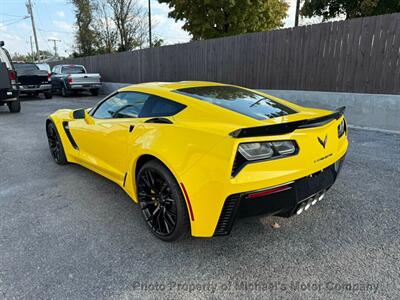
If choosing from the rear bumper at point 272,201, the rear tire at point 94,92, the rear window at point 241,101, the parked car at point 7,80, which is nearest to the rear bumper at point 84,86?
the rear tire at point 94,92

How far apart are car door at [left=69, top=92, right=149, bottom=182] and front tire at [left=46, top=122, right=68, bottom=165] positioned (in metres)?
0.64

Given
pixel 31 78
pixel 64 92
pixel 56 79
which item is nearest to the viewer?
pixel 31 78

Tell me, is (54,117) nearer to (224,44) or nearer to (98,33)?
(224,44)

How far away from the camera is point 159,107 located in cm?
264

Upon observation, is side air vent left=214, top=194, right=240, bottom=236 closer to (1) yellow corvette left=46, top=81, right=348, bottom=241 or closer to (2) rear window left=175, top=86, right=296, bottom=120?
(1) yellow corvette left=46, top=81, right=348, bottom=241

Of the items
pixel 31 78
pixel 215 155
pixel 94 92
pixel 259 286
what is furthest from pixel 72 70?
pixel 259 286

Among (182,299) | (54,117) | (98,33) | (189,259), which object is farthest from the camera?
(98,33)

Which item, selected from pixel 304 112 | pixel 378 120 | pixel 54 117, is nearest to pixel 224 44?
pixel 378 120

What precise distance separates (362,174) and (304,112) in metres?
1.89

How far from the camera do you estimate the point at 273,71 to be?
8.41 m

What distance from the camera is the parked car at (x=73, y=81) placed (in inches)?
555

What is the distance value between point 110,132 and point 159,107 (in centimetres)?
73

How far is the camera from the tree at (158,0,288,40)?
1724 cm

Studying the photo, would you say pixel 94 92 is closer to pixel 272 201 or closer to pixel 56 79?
Result: pixel 56 79
